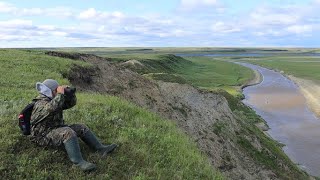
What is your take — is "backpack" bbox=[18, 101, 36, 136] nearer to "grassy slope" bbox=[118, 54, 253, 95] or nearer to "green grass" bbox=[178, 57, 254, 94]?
"grassy slope" bbox=[118, 54, 253, 95]

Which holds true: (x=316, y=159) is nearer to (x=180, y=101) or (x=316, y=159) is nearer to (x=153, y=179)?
(x=180, y=101)

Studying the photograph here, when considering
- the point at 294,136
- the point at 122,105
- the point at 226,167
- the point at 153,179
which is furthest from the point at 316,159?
the point at 153,179

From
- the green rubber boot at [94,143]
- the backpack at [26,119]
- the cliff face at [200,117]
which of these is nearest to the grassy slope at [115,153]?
the green rubber boot at [94,143]

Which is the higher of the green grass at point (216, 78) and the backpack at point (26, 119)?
the backpack at point (26, 119)

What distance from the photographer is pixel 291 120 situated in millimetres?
52281

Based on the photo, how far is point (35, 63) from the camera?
2286 cm

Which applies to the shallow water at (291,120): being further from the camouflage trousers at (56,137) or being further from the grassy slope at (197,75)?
the camouflage trousers at (56,137)

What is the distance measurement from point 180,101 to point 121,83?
372cm

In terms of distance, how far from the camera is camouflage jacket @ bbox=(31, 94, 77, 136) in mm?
10245

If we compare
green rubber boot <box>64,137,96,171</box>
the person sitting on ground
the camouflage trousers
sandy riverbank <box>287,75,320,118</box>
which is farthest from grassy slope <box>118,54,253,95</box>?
green rubber boot <box>64,137,96,171</box>

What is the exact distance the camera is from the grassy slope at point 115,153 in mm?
10016

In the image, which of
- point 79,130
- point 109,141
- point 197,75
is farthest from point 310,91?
point 79,130

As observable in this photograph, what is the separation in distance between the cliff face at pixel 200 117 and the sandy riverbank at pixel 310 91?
115 feet

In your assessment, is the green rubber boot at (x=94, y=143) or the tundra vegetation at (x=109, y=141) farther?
the green rubber boot at (x=94, y=143)
